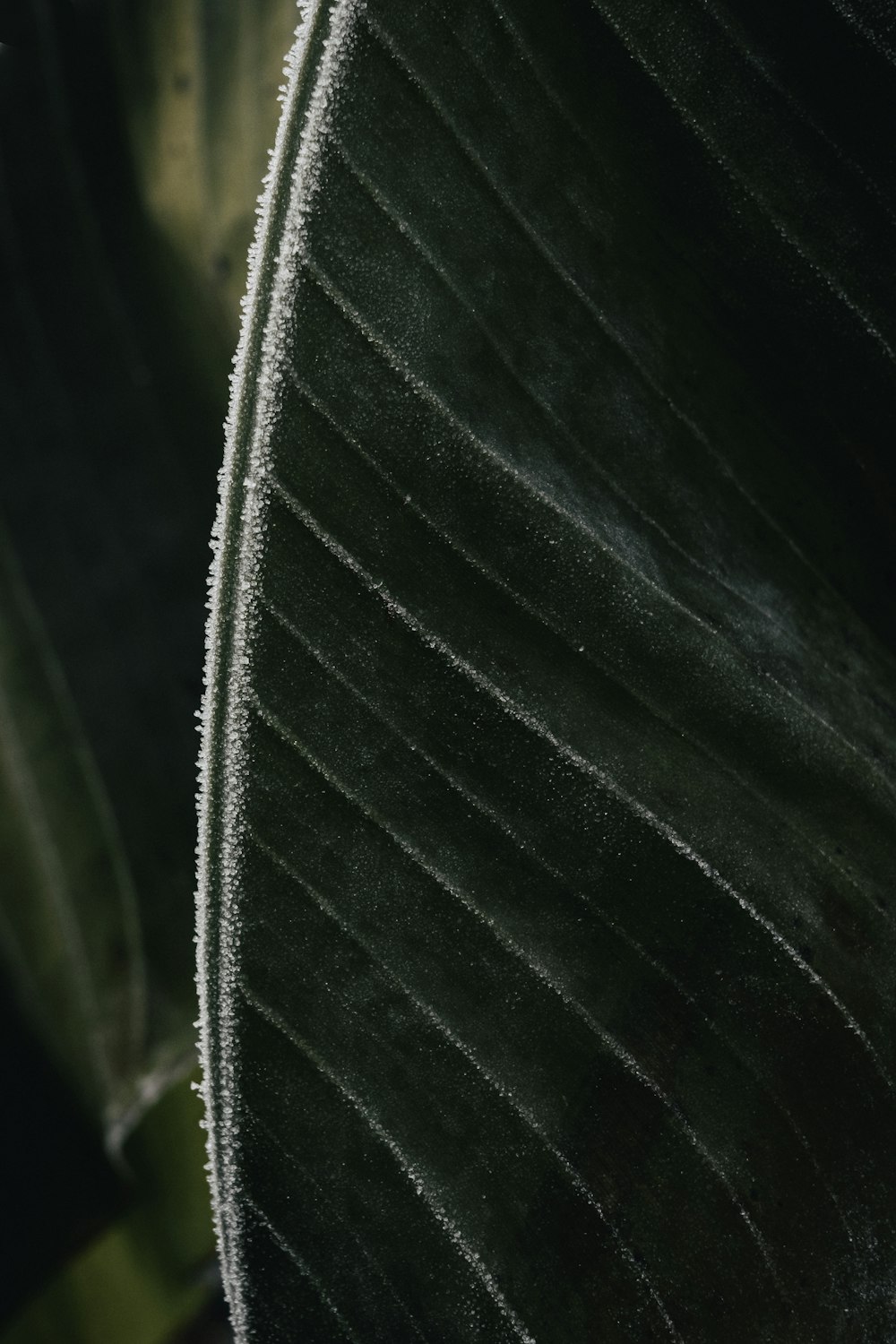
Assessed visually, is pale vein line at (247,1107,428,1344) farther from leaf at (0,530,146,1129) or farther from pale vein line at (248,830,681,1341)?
leaf at (0,530,146,1129)

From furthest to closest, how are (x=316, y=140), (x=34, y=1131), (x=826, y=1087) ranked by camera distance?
(x=34, y=1131), (x=826, y=1087), (x=316, y=140)

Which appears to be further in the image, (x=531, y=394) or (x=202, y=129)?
(x=202, y=129)

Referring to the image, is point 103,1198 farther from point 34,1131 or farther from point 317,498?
point 317,498

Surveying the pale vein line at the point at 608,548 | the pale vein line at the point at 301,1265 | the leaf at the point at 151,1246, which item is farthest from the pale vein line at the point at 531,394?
the leaf at the point at 151,1246

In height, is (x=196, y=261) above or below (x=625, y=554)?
above


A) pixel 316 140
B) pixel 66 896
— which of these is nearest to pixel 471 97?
pixel 316 140

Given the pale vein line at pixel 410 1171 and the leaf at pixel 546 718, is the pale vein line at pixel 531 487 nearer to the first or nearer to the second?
the leaf at pixel 546 718

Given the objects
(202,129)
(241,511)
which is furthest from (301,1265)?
(202,129)

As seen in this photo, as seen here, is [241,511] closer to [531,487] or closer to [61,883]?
[531,487]

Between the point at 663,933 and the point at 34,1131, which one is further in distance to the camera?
the point at 34,1131

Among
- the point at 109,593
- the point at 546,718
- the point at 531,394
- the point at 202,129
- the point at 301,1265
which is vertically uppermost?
the point at 202,129
